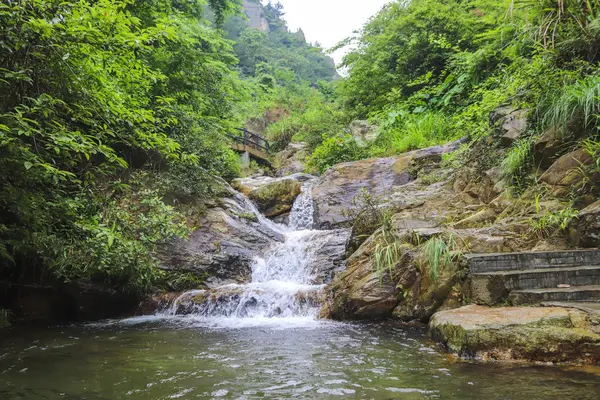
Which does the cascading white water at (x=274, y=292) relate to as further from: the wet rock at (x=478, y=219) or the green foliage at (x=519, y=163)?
the green foliage at (x=519, y=163)

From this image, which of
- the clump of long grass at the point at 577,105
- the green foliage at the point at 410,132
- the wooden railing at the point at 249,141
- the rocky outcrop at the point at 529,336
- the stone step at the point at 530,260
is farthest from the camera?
the wooden railing at the point at 249,141

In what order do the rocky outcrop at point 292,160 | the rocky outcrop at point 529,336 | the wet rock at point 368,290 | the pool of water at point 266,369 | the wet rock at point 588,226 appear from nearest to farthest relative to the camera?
the pool of water at point 266,369, the rocky outcrop at point 529,336, the wet rock at point 588,226, the wet rock at point 368,290, the rocky outcrop at point 292,160

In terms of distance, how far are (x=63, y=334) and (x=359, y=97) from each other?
1387 centimetres

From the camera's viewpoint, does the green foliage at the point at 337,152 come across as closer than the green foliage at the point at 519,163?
No

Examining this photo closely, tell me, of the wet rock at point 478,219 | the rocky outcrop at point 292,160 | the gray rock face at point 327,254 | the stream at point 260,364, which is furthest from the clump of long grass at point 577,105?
the rocky outcrop at point 292,160

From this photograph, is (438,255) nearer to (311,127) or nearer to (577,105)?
(577,105)

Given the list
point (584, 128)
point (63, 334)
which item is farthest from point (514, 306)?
point (63, 334)

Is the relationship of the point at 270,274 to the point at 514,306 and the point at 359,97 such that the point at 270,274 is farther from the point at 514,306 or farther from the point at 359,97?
the point at 359,97

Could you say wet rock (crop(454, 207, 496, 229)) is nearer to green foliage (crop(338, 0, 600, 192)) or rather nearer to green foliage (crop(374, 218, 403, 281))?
green foliage (crop(338, 0, 600, 192))

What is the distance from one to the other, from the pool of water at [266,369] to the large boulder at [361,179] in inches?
217

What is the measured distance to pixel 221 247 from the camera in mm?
9164

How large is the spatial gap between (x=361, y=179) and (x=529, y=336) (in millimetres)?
8088

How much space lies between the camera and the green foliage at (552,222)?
4824 millimetres

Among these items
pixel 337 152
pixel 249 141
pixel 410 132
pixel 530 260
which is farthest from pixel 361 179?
pixel 249 141
